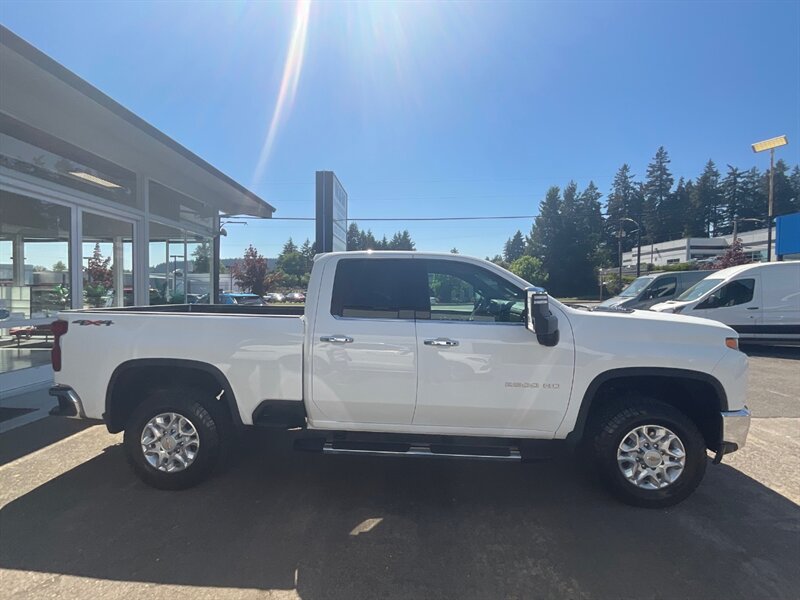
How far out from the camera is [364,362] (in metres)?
3.69

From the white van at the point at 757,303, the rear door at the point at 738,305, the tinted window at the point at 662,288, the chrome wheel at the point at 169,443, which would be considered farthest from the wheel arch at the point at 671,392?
the tinted window at the point at 662,288

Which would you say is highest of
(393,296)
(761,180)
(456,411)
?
(761,180)

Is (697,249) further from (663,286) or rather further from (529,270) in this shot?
(663,286)

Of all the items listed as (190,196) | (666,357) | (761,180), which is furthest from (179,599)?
(761,180)

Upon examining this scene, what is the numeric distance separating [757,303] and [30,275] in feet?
49.8

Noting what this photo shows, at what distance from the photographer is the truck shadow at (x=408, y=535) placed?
2789 millimetres

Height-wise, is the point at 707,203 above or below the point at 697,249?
above

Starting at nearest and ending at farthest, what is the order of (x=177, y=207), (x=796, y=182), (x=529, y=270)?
(x=177, y=207), (x=529, y=270), (x=796, y=182)

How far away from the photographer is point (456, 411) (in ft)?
12.2

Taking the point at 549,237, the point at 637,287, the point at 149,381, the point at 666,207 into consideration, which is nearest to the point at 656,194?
the point at 666,207

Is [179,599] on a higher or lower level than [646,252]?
lower

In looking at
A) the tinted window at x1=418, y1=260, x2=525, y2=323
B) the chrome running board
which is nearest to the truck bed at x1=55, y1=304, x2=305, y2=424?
the chrome running board

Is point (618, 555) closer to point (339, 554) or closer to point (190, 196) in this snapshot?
point (339, 554)

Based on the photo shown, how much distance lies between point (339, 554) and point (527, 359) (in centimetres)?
190
